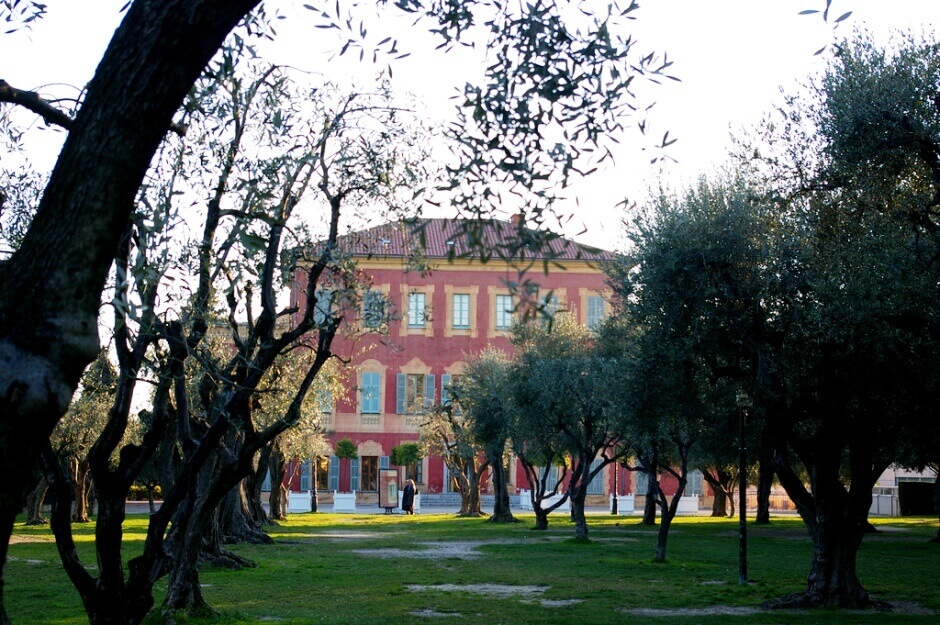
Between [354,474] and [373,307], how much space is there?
181ft

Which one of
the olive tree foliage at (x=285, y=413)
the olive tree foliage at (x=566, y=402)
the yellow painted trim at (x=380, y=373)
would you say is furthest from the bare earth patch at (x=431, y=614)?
the yellow painted trim at (x=380, y=373)

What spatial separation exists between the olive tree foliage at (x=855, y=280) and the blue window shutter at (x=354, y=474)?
5196cm

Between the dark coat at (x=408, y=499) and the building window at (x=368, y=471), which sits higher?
the building window at (x=368, y=471)

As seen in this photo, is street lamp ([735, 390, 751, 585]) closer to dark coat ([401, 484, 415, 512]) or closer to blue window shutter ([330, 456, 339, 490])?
dark coat ([401, 484, 415, 512])

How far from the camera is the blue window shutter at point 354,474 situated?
66.8 meters

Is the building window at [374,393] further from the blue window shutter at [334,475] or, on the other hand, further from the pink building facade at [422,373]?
the blue window shutter at [334,475]

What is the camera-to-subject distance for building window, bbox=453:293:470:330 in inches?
2660

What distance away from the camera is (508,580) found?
20719 mm

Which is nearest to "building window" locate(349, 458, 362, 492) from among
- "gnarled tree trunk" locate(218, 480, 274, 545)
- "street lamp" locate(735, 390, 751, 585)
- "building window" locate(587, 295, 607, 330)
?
"building window" locate(587, 295, 607, 330)

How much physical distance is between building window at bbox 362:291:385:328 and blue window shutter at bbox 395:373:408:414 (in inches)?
2141

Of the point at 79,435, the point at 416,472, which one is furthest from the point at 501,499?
the point at 416,472

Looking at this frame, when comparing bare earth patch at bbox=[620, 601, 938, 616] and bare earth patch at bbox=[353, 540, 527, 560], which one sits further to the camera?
bare earth patch at bbox=[353, 540, 527, 560]

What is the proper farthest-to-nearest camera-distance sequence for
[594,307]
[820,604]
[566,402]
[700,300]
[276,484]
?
[594,307]
[276,484]
[566,402]
[820,604]
[700,300]

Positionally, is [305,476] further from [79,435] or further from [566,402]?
[566,402]
